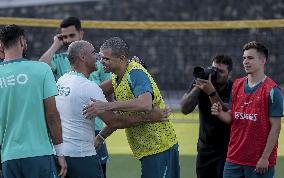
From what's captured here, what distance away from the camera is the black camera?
8094 mm

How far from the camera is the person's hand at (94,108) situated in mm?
6809

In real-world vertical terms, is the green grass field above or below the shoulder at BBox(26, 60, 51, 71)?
below

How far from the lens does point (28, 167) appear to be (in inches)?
254

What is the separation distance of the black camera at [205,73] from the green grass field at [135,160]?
106 inches

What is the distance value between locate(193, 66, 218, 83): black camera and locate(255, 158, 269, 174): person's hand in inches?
48.7

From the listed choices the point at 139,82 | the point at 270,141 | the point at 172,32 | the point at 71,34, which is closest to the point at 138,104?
the point at 139,82

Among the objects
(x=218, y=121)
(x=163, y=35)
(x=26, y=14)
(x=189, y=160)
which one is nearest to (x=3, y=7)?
(x=26, y=14)

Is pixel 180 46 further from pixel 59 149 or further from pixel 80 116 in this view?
pixel 59 149

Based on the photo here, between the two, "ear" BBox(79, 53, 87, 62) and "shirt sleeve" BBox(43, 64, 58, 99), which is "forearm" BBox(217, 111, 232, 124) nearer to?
"ear" BBox(79, 53, 87, 62)

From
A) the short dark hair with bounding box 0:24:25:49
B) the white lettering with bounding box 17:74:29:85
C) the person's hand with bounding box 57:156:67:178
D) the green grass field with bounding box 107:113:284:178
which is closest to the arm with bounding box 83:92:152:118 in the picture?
the person's hand with bounding box 57:156:67:178

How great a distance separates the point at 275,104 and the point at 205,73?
3.50 feet

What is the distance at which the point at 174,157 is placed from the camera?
730 cm

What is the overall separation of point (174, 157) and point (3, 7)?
16.1m

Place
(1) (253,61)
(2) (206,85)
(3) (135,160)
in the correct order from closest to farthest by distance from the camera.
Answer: (1) (253,61) → (2) (206,85) → (3) (135,160)
